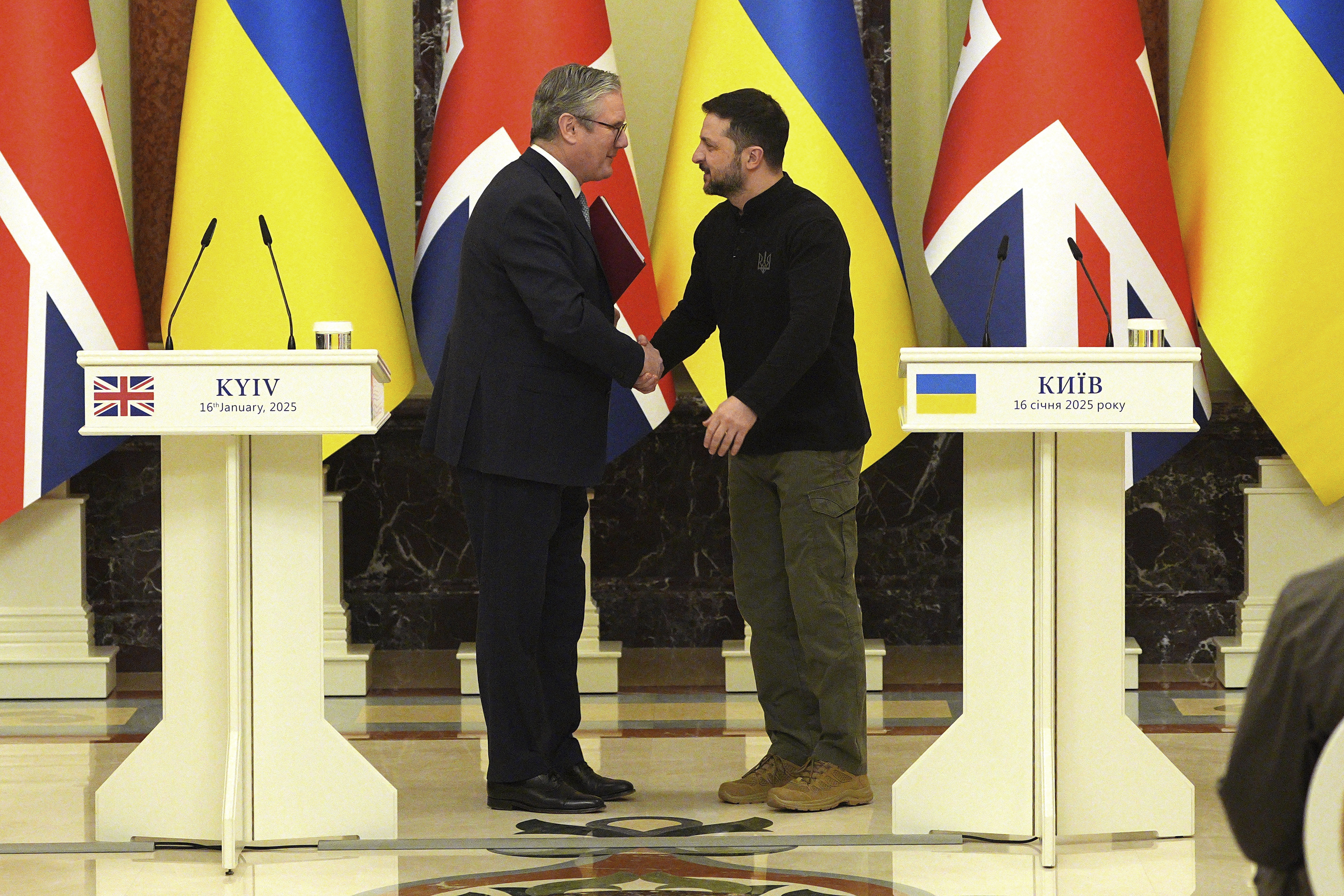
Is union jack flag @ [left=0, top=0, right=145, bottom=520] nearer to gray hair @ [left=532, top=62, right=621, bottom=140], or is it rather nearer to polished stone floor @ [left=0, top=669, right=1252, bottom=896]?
polished stone floor @ [left=0, top=669, right=1252, bottom=896]

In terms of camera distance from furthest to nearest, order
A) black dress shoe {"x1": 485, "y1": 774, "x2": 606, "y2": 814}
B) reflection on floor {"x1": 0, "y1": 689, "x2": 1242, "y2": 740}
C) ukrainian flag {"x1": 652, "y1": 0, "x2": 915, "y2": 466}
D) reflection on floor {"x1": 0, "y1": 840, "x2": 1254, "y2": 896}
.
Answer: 1. ukrainian flag {"x1": 652, "y1": 0, "x2": 915, "y2": 466}
2. reflection on floor {"x1": 0, "y1": 689, "x2": 1242, "y2": 740}
3. black dress shoe {"x1": 485, "y1": 774, "x2": 606, "y2": 814}
4. reflection on floor {"x1": 0, "y1": 840, "x2": 1254, "y2": 896}

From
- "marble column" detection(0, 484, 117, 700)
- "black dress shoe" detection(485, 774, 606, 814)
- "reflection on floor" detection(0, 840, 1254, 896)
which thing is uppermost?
"marble column" detection(0, 484, 117, 700)

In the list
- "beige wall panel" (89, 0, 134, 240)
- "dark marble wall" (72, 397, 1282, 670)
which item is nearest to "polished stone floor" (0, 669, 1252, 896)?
"dark marble wall" (72, 397, 1282, 670)

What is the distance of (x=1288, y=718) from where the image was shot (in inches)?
54.5

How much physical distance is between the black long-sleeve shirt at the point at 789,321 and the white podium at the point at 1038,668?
1.24 ft

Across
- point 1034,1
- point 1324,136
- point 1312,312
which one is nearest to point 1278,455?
point 1312,312

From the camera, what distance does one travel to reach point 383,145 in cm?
504

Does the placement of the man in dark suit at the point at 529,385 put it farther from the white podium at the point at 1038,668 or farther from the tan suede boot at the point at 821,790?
the white podium at the point at 1038,668

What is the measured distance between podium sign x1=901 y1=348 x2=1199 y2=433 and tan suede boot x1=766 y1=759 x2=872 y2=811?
2.89 feet

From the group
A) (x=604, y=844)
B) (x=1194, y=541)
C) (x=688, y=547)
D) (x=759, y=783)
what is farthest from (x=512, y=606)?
(x=1194, y=541)

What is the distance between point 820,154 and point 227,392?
2087 millimetres

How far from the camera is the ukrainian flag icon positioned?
2.94 m

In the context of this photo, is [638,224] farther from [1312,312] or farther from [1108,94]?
[1312,312]

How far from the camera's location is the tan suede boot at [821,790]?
11.0ft
